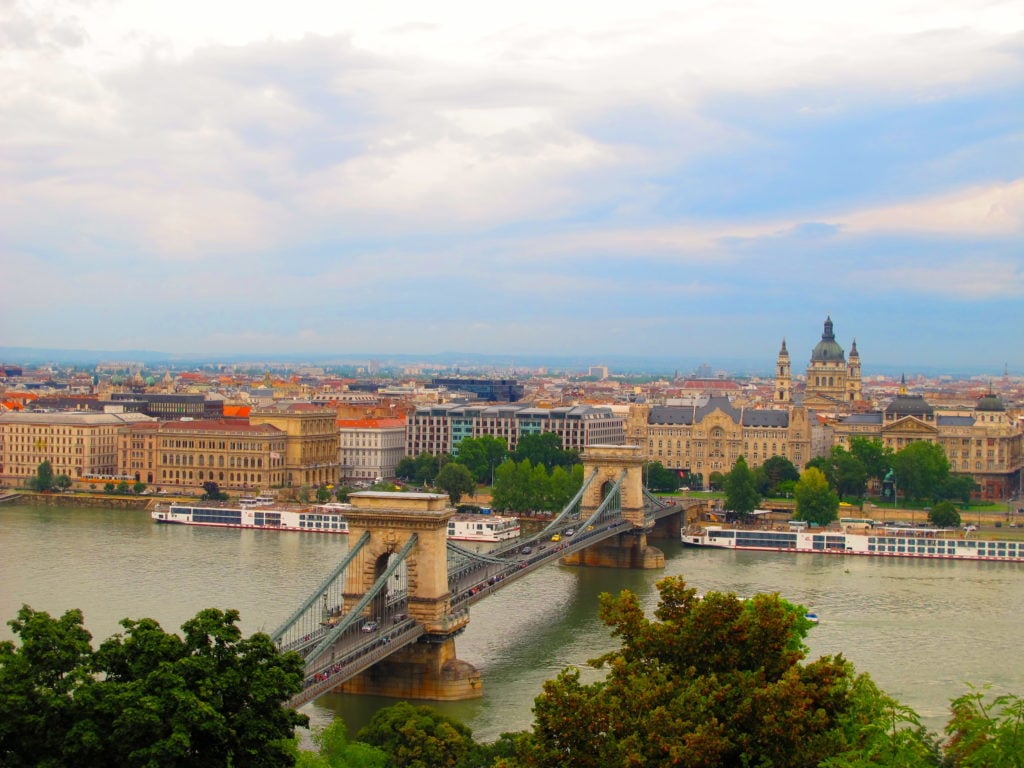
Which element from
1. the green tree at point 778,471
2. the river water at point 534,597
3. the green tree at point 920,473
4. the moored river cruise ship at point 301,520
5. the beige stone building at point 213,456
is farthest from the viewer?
the beige stone building at point 213,456

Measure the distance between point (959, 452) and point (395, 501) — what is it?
1581 inches

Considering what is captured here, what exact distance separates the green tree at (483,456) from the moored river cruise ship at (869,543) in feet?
45.6

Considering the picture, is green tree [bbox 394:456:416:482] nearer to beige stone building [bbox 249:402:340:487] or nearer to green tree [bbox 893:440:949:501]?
beige stone building [bbox 249:402:340:487]

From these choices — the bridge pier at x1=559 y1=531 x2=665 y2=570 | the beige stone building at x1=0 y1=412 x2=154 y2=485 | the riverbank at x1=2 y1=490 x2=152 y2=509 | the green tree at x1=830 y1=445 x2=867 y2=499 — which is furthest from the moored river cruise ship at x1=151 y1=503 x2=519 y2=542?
the green tree at x1=830 y1=445 x2=867 y2=499

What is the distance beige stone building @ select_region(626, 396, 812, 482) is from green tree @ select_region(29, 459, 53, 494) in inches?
870

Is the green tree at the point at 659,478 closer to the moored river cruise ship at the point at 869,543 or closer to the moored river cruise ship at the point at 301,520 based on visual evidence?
the moored river cruise ship at the point at 301,520

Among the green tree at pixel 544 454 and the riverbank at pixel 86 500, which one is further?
the green tree at pixel 544 454

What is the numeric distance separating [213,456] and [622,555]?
72.2ft

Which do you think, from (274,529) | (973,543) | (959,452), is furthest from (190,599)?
(959,452)

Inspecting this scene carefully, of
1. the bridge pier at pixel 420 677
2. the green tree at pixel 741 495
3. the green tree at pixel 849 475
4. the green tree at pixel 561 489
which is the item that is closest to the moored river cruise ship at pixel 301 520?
the green tree at pixel 561 489

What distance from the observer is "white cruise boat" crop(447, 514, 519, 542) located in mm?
41987

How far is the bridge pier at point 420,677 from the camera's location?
21.6 metres

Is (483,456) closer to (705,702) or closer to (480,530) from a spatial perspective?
(480,530)

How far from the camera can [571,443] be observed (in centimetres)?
6309
